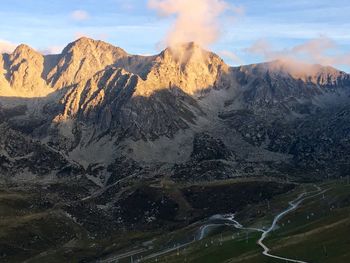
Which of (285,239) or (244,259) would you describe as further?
(285,239)

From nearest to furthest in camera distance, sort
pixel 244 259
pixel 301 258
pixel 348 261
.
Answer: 1. pixel 348 261
2. pixel 301 258
3. pixel 244 259

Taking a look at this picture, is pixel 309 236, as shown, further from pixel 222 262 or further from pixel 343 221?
pixel 222 262

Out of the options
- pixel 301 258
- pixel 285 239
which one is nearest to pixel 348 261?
pixel 301 258

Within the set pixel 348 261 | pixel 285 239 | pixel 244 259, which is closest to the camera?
pixel 348 261

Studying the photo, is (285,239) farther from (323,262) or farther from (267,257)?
(323,262)

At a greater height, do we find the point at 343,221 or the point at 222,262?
the point at 343,221

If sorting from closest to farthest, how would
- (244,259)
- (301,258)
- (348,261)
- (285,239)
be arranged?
(348,261), (301,258), (244,259), (285,239)

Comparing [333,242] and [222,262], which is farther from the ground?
[333,242]

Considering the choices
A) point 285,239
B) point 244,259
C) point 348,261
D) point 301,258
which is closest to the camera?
point 348,261

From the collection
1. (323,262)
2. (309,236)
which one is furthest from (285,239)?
(323,262)

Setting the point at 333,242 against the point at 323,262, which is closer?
the point at 323,262
